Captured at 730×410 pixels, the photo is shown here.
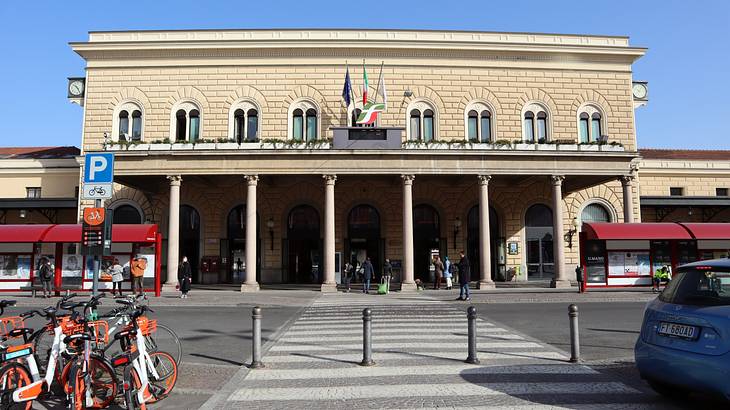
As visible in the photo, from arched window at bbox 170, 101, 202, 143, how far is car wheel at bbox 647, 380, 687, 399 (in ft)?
90.3

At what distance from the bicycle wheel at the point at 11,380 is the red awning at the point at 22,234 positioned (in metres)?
21.1

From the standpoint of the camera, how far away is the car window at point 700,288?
597 cm

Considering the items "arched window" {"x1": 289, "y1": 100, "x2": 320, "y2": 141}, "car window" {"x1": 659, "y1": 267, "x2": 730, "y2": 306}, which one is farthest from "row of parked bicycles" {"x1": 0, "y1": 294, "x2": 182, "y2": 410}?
"arched window" {"x1": 289, "y1": 100, "x2": 320, "y2": 141}

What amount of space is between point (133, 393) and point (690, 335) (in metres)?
6.26

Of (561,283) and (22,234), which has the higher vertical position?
(22,234)

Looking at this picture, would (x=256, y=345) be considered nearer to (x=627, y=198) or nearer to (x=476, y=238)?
(x=476, y=238)

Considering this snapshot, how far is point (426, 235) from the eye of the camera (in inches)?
1235

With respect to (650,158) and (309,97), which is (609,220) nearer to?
(650,158)

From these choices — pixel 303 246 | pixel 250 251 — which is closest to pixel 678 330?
pixel 250 251

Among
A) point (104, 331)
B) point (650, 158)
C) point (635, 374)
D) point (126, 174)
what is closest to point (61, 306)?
point (104, 331)

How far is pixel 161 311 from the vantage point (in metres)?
17.7

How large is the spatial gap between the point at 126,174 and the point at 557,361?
2320 cm

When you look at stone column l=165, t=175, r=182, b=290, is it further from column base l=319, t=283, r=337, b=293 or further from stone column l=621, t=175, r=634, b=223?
stone column l=621, t=175, r=634, b=223

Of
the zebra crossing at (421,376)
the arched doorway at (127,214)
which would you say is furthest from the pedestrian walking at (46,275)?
the zebra crossing at (421,376)
